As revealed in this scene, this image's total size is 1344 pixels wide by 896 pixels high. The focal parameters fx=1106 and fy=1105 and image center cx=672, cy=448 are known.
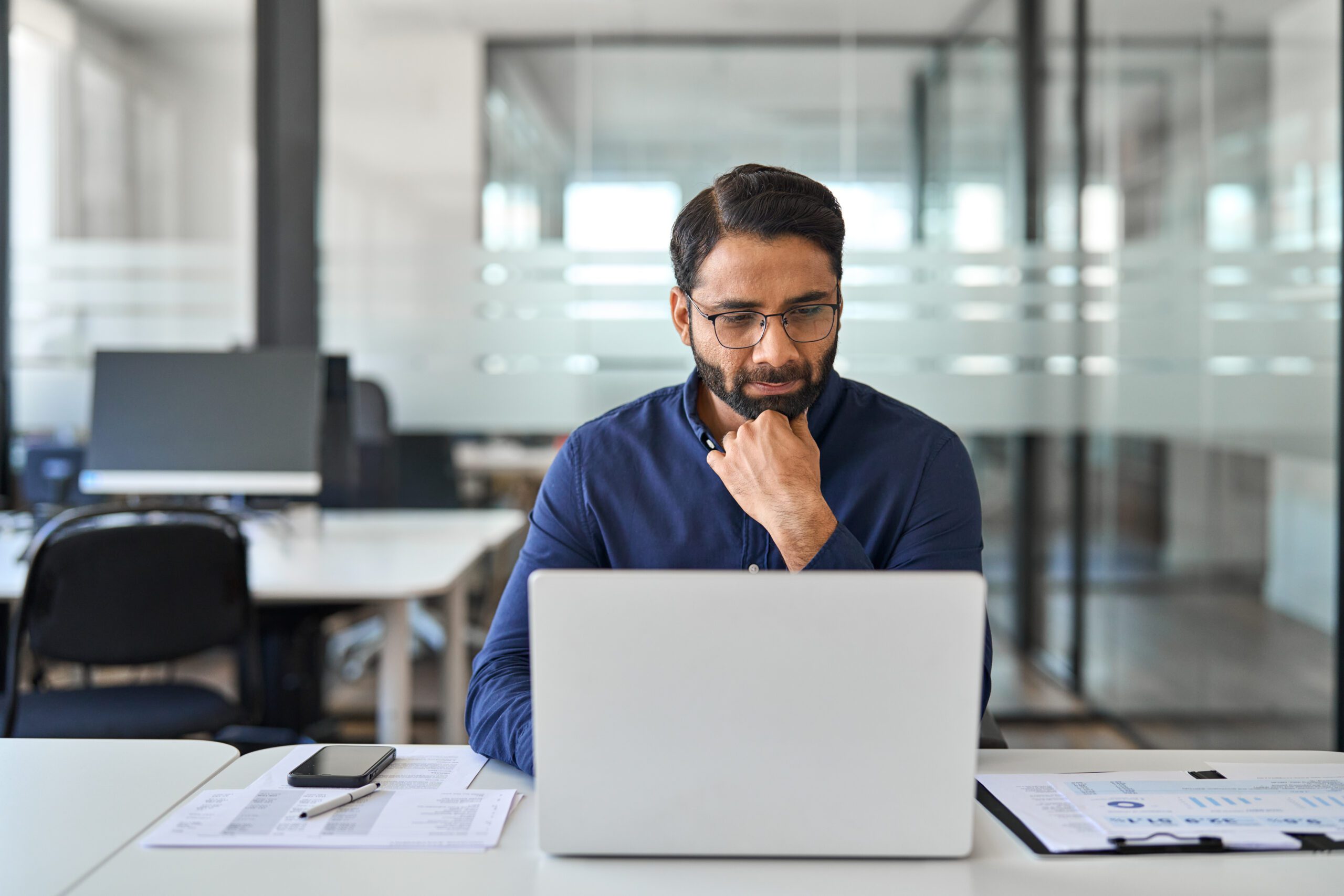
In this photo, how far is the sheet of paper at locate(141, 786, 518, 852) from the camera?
3.02ft

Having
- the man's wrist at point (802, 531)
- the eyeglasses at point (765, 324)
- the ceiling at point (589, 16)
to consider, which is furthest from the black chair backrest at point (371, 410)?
the man's wrist at point (802, 531)

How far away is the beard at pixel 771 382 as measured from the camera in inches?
54.4

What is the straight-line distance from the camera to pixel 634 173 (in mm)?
3438

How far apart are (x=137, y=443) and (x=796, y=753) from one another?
100 inches

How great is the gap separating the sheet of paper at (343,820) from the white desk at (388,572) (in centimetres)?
130

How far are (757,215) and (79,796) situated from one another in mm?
962

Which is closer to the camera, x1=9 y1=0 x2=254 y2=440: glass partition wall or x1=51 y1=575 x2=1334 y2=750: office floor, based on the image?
x1=51 y1=575 x2=1334 y2=750: office floor

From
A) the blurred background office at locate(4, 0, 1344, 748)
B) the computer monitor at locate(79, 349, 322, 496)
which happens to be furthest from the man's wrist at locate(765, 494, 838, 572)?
the blurred background office at locate(4, 0, 1344, 748)

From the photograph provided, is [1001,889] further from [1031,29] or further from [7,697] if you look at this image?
[1031,29]

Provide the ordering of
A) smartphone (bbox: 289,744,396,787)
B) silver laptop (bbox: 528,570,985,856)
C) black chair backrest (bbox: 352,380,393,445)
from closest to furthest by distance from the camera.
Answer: silver laptop (bbox: 528,570,985,856), smartphone (bbox: 289,744,396,787), black chair backrest (bbox: 352,380,393,445)

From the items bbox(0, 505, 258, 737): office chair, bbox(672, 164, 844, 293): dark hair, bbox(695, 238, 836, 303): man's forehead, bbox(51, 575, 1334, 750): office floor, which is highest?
bbox(672, 164, 844, 293): dark hair

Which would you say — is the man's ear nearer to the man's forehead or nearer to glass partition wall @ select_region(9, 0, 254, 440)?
the man's forehead

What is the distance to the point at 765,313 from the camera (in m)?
1.36

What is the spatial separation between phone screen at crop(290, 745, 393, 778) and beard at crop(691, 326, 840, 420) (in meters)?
0.59
